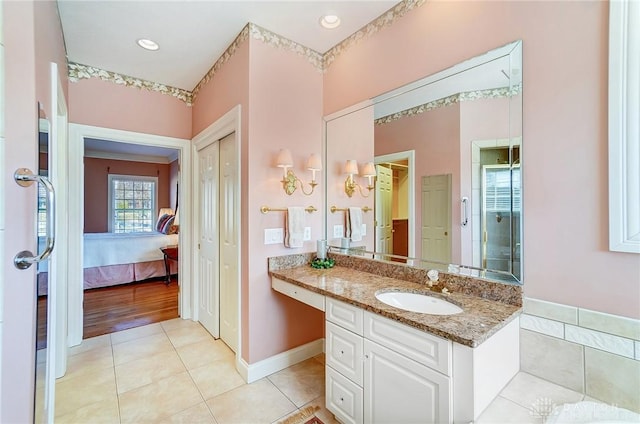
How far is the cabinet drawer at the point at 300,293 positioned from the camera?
1.73 meters

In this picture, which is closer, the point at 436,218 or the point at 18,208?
the point at 18,208

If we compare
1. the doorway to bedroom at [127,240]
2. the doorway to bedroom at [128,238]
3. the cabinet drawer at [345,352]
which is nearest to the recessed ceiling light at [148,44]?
the doorway to bedroom at [128,238]

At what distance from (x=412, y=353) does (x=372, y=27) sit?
7.14ft

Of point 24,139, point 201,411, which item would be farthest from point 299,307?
point 24,139

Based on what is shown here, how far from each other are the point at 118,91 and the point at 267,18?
1.91 m

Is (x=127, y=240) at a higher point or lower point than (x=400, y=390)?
higher

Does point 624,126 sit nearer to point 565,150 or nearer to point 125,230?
point 565,150

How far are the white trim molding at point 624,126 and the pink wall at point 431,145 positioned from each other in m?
0.64

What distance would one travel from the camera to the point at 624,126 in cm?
107

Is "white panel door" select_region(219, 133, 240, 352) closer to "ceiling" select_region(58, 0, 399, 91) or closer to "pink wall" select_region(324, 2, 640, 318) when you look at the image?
"ceiling" select_region(58, 0, 399, 91)

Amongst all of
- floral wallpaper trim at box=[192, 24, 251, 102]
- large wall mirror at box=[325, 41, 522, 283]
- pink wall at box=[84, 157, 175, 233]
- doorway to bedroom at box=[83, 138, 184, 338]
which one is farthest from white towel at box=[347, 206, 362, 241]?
pink wall at box=[84, 157, 175, 233]

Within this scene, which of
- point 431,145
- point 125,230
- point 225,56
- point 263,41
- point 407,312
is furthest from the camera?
point 125,230

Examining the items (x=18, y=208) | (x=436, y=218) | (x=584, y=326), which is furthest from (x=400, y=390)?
(x=18, y=208)

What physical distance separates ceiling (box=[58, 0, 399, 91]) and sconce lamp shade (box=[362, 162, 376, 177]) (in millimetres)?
1059
